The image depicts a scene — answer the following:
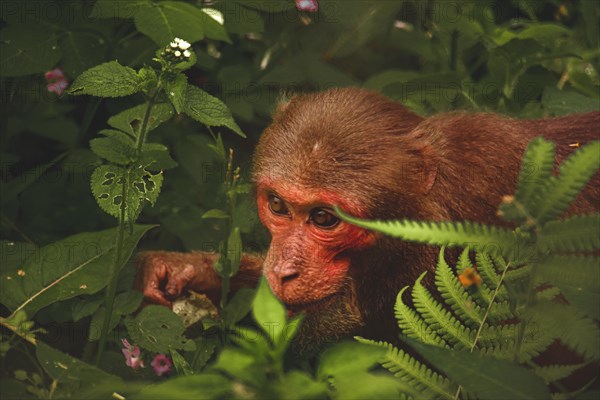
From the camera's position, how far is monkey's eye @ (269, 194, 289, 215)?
156 inches

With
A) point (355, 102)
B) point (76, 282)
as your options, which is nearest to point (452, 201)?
point (355, 102)

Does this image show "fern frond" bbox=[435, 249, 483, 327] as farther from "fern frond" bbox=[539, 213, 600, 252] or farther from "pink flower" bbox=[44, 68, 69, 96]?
"pink flower" bbox=[44, 68, 69, 96]

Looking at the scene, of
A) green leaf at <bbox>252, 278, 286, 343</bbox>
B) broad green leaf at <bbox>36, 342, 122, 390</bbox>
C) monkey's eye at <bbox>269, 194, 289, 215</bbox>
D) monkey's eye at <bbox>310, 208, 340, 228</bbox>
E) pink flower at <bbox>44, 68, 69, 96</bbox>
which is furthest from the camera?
pink flower at <bbox>44, 68, 69, 96</bbox>

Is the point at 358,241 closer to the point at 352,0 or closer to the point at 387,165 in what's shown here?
the point at 387,165

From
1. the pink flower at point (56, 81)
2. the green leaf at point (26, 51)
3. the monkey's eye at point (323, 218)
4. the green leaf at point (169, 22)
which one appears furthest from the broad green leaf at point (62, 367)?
the pink flower at point (56, 81)

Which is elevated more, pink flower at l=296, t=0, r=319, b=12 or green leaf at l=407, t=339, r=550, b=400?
green leaf at l=407, t=339, r=550, b=400

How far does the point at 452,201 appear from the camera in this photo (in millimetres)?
3914

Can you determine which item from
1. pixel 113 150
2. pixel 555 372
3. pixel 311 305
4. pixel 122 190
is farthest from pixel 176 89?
pixel 555 372

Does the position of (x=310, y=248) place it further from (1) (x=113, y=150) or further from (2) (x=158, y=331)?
(1) (x=113, y=150)

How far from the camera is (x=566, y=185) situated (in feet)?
7.07

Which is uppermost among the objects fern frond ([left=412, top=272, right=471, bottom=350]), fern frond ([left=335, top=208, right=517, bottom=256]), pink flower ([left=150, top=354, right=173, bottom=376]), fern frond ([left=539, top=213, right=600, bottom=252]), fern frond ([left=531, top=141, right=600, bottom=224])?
fern frond ([left=531, top=141, right=600, bottom=224])

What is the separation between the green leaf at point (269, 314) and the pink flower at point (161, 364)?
1667 mm

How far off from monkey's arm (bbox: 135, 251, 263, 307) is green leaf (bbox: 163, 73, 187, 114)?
134cm

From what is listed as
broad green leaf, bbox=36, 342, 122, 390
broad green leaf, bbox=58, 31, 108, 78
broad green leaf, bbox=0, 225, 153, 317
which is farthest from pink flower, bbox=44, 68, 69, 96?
broad green leaf, bbox=36, 342, 122, 390
